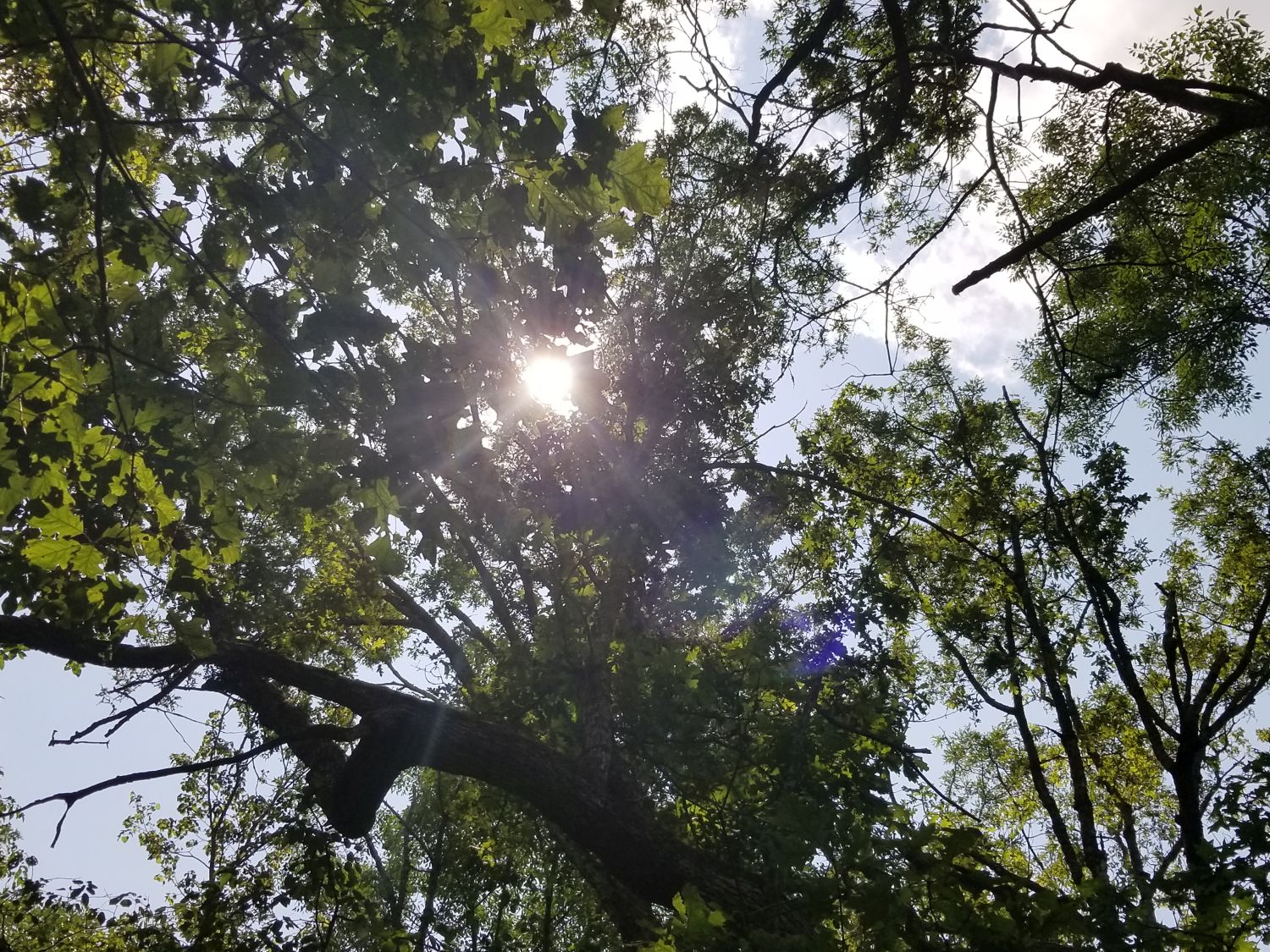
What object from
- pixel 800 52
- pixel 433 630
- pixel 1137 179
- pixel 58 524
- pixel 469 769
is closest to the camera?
pixel 58 524

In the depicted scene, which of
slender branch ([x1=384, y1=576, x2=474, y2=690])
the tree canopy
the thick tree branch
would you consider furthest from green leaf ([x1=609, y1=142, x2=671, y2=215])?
slender branch ([x1=384, y1=576, x2=474, y2=690])

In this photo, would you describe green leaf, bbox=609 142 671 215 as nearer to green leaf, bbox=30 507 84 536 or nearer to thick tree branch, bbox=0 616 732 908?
green leaf, bbox=30 507 84 536

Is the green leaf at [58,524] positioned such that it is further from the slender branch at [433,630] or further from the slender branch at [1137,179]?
the slender branch at [433,630]

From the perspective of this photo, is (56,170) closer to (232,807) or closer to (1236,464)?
(232,807)

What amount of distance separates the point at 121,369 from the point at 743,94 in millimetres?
3602

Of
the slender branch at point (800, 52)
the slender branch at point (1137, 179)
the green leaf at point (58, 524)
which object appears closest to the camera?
the green leaf at point (58, 524)

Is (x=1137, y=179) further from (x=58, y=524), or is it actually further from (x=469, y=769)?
(x=469, y=769)

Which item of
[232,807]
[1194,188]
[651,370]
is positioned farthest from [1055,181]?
[232,807]

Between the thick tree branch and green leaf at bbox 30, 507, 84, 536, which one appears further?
the thick tree branch

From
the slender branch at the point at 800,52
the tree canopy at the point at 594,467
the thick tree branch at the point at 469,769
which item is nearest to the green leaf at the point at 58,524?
the tree canopy at the point at 594,467

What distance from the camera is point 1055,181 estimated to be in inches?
273

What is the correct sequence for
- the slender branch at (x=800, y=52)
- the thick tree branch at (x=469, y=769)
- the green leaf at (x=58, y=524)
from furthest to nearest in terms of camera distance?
the thick tree branch at (x=469, y=769)
the slender branch at (x=800, y=52)
the green leaf at (x=58, y=524)

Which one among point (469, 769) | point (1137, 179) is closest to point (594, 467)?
point (469, 769)

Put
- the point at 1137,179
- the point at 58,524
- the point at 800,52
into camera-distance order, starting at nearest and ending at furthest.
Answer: the point at 58,524
the point at 1137,179
the point at 800,52
